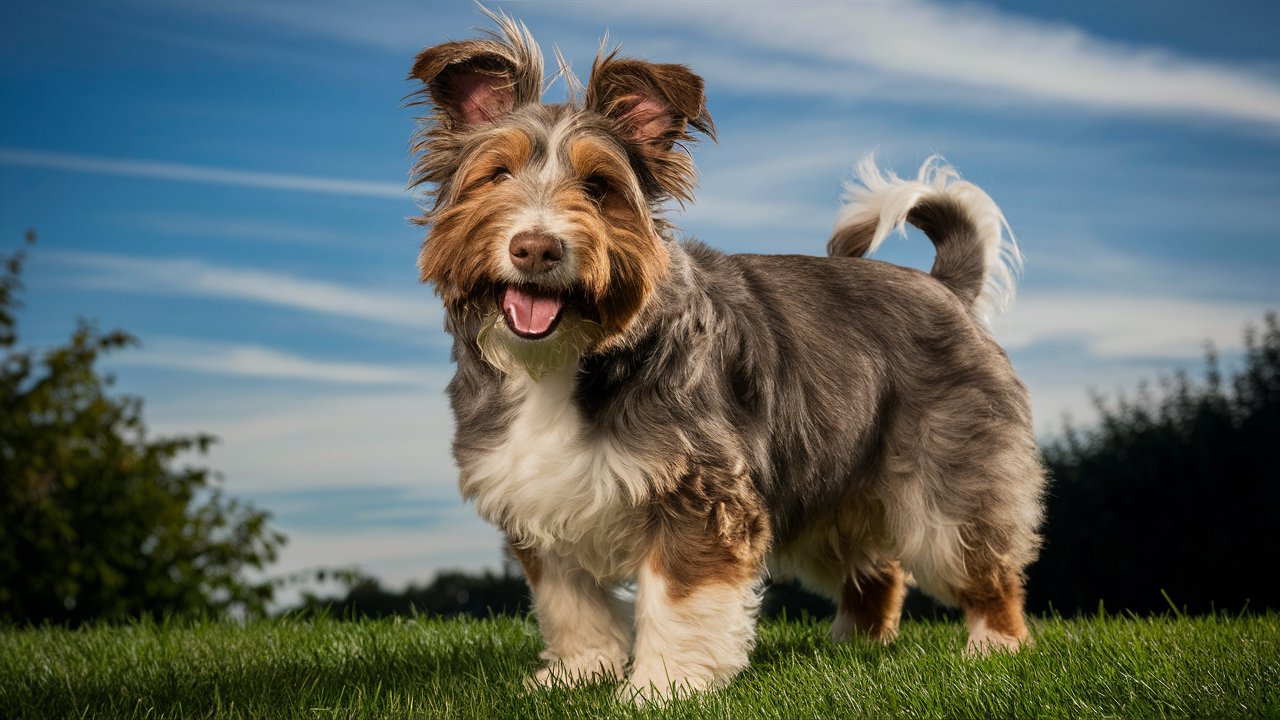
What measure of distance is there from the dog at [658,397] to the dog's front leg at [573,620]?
1 centimetres

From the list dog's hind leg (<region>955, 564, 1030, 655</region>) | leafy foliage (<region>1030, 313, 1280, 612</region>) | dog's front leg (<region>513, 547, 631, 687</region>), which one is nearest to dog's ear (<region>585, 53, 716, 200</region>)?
dog's front leg (<region>513, 547, 631, 687</region>)

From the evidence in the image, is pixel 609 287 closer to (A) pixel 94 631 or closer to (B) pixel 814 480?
(B) pixel 814 480

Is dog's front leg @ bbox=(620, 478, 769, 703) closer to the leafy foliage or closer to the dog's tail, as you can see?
the dog's tail

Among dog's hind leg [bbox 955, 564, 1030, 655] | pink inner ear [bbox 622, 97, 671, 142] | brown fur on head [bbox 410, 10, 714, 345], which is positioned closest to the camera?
brown fur on head [bbox 410, 10, 714, 345]

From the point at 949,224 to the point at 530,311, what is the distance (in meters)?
3.48

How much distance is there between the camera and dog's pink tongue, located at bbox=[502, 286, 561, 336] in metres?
4.34

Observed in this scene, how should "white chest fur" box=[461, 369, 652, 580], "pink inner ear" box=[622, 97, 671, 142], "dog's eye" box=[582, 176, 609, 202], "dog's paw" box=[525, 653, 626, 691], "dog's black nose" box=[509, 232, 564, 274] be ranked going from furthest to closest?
1. "dog's paw" box=[525, 653, 626, 691]
2. "pink inner ear" box=[622, 97, 671, 142]
3. "white chest fur" box=[461, 369, 652, 580]
4. "dog's eye" box=[582, 176, 609, 202]
5. "dog's black nose" box=[509, 232, 564, 274]

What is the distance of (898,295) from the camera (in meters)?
6.30

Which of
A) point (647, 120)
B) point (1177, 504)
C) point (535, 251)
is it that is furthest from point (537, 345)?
point (1177, 504)

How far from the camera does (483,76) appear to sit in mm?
4945

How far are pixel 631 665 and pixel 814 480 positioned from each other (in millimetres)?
1262

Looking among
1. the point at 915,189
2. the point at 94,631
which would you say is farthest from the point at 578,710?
the point at 94,631

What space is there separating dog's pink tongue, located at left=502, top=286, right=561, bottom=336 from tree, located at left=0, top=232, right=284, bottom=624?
8.24m

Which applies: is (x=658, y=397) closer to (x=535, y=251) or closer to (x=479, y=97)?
(x=535, y=251)
